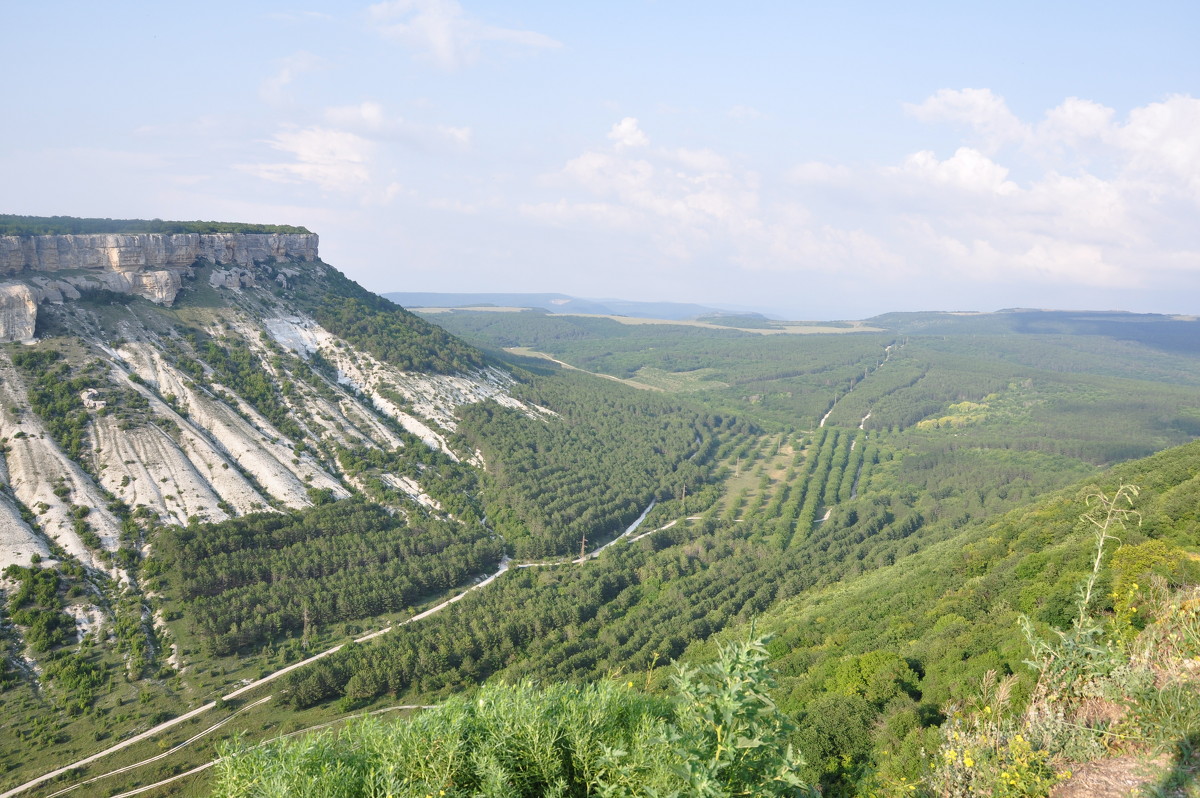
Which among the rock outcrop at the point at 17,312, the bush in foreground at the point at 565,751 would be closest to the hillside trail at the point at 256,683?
the bush in foreground at the point at 565,751

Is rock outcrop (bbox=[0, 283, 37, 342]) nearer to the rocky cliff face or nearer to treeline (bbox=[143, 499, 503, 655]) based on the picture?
the rocky cliff face

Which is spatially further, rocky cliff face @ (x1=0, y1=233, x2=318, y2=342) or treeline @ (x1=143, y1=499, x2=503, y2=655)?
rocky cliff face @ (x1=0, y1=233, x2=318, y2=342)

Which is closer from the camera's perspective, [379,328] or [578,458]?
[578,458]

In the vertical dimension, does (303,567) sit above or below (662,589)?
above

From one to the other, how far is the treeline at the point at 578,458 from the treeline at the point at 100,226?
137ft

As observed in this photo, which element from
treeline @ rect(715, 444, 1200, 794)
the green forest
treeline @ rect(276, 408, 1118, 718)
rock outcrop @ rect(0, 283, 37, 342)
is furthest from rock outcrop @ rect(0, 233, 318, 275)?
treeline @ rect(715, 444, 1200, 794)

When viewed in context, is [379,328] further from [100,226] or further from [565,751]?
[565,751]

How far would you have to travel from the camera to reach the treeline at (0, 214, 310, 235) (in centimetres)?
6731

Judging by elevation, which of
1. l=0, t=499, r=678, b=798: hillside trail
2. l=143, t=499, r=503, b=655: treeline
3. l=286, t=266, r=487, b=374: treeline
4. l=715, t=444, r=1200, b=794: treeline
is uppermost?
l=286, t=266, r=487, b=374: treeline

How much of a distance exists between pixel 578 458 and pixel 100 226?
67.4 metres

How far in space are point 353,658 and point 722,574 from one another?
32.3 meters

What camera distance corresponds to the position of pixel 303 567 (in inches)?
1961

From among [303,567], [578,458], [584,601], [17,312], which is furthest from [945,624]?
[17,312]

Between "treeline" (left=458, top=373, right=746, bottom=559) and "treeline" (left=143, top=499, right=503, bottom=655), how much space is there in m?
7.13
